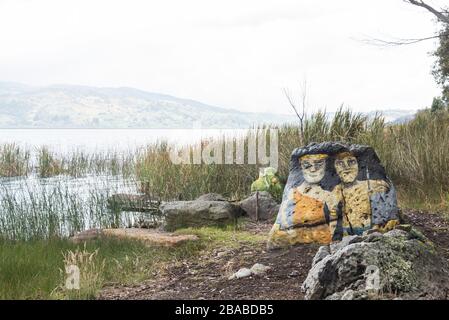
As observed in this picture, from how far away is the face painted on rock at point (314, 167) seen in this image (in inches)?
234

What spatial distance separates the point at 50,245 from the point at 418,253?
13.7 ft

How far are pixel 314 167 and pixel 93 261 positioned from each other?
237 cm

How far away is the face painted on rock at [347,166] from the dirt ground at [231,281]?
0.81m

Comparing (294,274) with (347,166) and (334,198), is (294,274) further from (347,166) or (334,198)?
(347,166)

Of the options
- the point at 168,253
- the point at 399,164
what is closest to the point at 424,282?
Answer: the point at 168,253

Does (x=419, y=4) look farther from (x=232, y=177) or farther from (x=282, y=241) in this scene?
(x=282, y=241)

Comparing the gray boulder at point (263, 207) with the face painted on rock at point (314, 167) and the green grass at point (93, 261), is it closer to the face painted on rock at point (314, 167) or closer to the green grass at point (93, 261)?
the green grass at point (93, 261)

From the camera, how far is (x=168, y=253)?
6160 mm

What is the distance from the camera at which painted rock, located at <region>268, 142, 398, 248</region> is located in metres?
5.78

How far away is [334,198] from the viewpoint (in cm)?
582

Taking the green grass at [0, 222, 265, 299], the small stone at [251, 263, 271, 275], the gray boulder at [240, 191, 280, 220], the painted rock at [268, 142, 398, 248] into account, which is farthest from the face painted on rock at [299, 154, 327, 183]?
the gray boulder at [240, 191, 280, 220]

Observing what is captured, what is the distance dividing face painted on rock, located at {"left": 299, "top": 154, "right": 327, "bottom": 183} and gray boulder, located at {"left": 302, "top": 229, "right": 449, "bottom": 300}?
1939mm

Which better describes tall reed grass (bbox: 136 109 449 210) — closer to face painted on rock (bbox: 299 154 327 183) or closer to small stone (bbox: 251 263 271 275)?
face painted on rock (bbox: 299 154 327 183)
